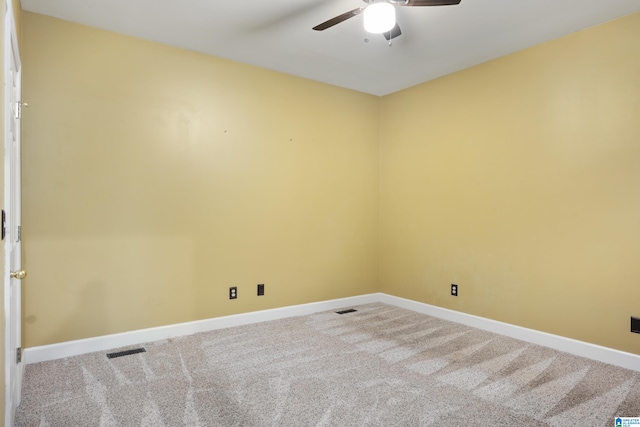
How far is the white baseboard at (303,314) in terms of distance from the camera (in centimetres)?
277

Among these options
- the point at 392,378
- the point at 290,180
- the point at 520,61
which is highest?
the point at 520,61

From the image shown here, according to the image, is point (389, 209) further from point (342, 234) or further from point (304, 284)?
point (304, 284)

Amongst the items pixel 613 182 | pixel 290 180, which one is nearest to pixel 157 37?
pixel 290 180

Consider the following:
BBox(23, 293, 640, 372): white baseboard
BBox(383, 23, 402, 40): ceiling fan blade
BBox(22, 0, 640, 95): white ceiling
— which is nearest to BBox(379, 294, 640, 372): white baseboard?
BBox(23, 293, 640, 372): white baseboard

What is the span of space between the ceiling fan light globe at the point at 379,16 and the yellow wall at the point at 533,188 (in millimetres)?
1760

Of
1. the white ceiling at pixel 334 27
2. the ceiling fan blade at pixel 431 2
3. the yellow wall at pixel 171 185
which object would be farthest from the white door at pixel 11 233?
the ceiling fan blade at pixel 431 2

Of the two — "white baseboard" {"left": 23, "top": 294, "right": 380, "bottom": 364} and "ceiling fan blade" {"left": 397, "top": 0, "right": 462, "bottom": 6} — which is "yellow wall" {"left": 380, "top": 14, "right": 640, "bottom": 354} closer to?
"white baseboard" {"left": 23, "top": 294, "right": 380, "bottom": 364}

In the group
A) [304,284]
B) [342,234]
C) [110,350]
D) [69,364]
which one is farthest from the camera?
[342,234]

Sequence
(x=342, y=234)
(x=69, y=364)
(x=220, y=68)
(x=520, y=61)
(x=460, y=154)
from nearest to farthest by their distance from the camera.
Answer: (x=69, y=364) < (x=520, y=61) < (x=220, y=68) < (x=460, y=154) < (x=342, y=234)

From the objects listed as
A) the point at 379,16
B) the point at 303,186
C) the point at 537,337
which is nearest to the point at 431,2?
the point at 379,16

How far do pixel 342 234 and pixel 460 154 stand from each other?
1.56 m

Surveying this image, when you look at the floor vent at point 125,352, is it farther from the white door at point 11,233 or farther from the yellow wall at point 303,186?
the white door at point 11,233

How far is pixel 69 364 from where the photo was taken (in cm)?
271

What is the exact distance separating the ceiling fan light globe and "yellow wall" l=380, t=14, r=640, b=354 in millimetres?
1760
